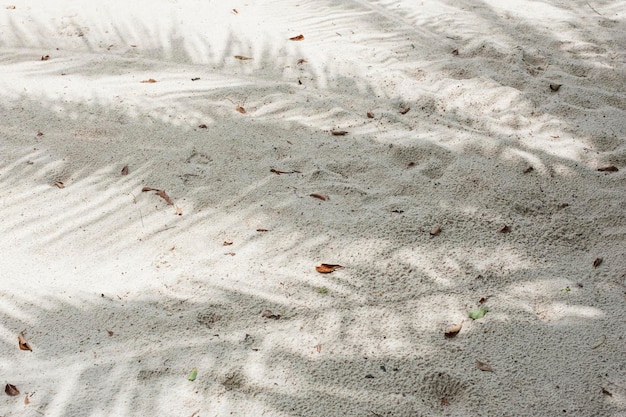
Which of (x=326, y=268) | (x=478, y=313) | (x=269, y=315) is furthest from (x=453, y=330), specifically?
(x=269, y=315)

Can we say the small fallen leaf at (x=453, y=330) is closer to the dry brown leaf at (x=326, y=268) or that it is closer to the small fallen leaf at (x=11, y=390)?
the dry brown leaf at (x=326, y=268)

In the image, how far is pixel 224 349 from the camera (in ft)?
7.65

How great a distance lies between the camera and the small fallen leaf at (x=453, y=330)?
2.37 m

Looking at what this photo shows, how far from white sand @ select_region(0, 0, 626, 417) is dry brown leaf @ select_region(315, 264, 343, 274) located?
0.04m

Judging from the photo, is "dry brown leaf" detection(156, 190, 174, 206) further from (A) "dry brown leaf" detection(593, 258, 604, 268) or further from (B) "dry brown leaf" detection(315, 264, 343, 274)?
(A) "dry brown leaf" detection(593, 258, 604, 268)

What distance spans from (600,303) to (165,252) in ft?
6.11

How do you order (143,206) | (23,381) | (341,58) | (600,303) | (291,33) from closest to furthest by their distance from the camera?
Result: (23,381) → (600,303) → (143,206) → (341,58) → (291,33)

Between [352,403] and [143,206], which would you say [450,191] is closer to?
[352,403]

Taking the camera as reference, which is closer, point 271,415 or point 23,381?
point 271,415

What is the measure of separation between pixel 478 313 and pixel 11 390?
5.82ft

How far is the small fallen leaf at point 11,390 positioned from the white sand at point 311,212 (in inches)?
1.4

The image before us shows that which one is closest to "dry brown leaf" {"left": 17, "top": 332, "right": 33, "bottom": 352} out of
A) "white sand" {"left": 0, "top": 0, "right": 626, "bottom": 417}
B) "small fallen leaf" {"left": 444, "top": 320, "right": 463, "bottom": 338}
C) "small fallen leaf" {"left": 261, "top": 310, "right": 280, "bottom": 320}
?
"white sand" {"left": 0, "top": 0, "right": 626, "bottom": 417}

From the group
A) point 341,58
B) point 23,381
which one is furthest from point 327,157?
point 23,381

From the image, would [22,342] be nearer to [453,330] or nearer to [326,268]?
[326,268]
